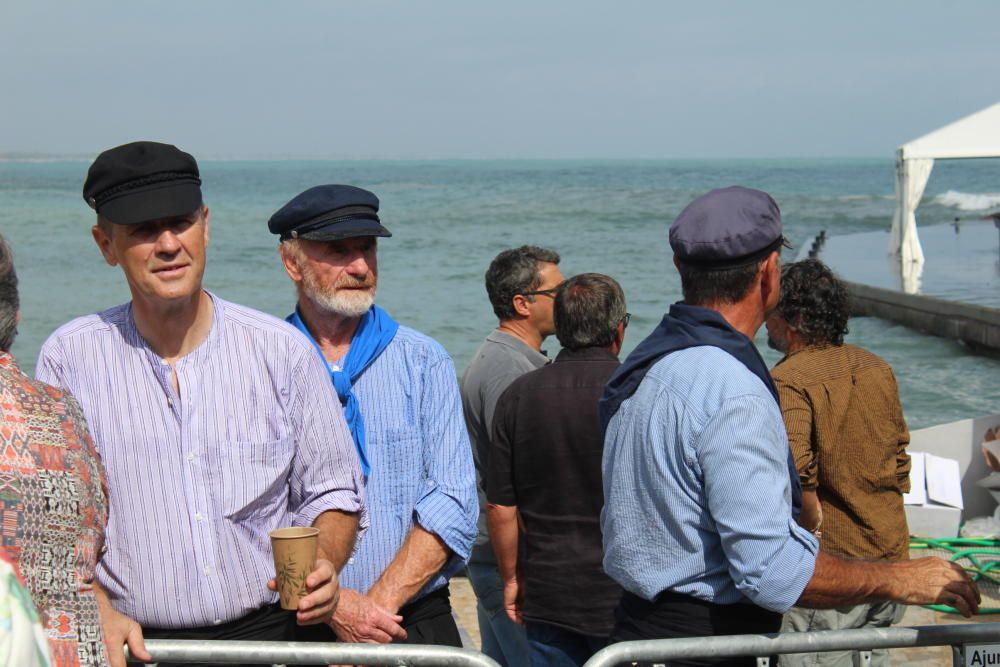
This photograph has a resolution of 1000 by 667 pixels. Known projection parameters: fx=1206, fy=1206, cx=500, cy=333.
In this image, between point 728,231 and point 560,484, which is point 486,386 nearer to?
point 560,484

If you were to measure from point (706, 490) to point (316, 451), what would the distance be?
1.01 m

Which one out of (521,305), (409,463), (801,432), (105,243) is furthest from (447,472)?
(521,305)

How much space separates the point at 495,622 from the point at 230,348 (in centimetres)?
207

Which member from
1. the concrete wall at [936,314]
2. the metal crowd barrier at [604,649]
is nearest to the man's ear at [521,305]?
the metal crowd barrier at [604,649]

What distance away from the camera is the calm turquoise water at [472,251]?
19594 millimetres

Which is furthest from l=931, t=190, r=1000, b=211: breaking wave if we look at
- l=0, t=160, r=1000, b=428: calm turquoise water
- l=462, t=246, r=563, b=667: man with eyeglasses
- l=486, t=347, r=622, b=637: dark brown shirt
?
l=486, t=347, r=622, b=637: dark brown shirt

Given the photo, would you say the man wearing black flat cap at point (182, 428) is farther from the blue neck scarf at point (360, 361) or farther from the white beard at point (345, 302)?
the white beard at point (345, 302)

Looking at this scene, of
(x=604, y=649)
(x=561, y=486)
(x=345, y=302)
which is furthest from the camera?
(x=561, y=486)

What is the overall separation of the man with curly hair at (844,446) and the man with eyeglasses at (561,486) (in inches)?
25.4

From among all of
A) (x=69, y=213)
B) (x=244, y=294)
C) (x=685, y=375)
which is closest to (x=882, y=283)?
(x=244, y=294)

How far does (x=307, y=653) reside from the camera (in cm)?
286

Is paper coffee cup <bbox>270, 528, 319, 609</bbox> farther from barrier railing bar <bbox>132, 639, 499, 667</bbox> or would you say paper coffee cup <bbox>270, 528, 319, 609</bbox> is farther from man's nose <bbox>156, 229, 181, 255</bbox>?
man's nose <bbox>156, 229, 181, 255</bbox>

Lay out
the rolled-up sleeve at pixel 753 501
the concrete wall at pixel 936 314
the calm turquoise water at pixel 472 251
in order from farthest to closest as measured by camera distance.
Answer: the calm turquoise water at pixel 472 251
the concrete wall at pixel 936 314
the rolled-up sleeve at pixel 753 501

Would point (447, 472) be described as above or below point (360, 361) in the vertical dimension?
below
